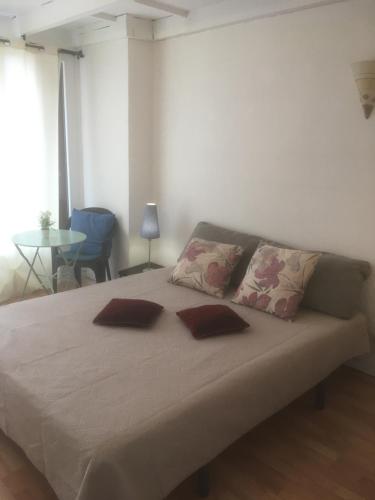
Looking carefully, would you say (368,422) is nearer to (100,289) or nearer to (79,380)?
(79,380)

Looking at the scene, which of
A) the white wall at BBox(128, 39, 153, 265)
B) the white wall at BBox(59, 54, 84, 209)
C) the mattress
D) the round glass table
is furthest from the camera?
the white wall at BBox(59, 54, 84, 209)

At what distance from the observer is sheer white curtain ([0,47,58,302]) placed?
11.7 feet

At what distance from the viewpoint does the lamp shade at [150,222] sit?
3.54 m

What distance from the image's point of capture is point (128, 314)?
7.71ft

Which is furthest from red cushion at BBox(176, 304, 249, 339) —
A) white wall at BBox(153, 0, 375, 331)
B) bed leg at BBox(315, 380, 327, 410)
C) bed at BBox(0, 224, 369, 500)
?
white wall at BBox(153, 0, 375, 331)

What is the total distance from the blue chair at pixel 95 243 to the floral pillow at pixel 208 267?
3.13ft

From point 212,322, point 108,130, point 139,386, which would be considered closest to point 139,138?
point 108,130

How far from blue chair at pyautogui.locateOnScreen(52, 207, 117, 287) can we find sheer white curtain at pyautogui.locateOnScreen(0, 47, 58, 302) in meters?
0.36

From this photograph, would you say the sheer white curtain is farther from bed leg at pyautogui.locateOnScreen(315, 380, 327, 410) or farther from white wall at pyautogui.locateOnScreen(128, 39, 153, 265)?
bed leg at pyautogui.locateOnScreen(315, 380, 327, 410)

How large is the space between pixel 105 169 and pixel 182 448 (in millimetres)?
2836

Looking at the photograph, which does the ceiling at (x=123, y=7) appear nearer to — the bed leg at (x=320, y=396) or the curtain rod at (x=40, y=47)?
the curtain rod at (x=40, y=47)

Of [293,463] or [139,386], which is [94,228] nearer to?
[139,386]

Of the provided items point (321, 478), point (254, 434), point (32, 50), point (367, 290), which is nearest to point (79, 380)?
point (254, 434)

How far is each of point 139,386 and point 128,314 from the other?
0.60 meters
